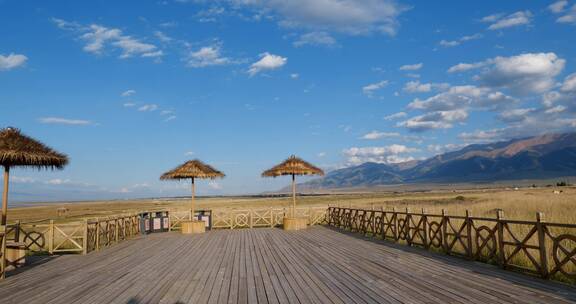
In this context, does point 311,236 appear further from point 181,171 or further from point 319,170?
point 181,171

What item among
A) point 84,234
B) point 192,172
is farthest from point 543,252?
point 192,172

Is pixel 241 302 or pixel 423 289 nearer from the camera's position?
pixel 241 302

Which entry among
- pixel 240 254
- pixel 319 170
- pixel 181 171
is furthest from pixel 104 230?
pixel 319 170

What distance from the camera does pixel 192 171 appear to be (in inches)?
664

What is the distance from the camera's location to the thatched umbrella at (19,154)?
1000 cm

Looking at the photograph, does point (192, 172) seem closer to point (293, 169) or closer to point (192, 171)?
point (192, 171)

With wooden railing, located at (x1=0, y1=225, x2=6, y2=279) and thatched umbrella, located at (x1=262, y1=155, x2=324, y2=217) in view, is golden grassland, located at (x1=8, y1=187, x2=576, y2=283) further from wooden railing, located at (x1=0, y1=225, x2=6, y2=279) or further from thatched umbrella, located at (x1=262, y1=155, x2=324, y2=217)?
wooden railing, located at (x1=0, y1=225, x2=6, y2=279)

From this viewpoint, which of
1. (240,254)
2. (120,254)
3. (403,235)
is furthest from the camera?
(403,235)

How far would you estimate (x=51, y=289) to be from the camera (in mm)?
6609

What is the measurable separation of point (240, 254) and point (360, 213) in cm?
700

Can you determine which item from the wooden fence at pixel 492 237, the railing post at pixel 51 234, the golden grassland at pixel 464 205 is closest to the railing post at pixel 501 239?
the wooden fence at pixel 492 237

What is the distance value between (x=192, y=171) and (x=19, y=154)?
7327mm

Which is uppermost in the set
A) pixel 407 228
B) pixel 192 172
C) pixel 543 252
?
pixel 192 172

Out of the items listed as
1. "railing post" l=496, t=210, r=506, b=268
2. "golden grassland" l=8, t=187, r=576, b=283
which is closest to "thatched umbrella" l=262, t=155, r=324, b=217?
"golden grassland" l=8, t=187, r=576, b=283
